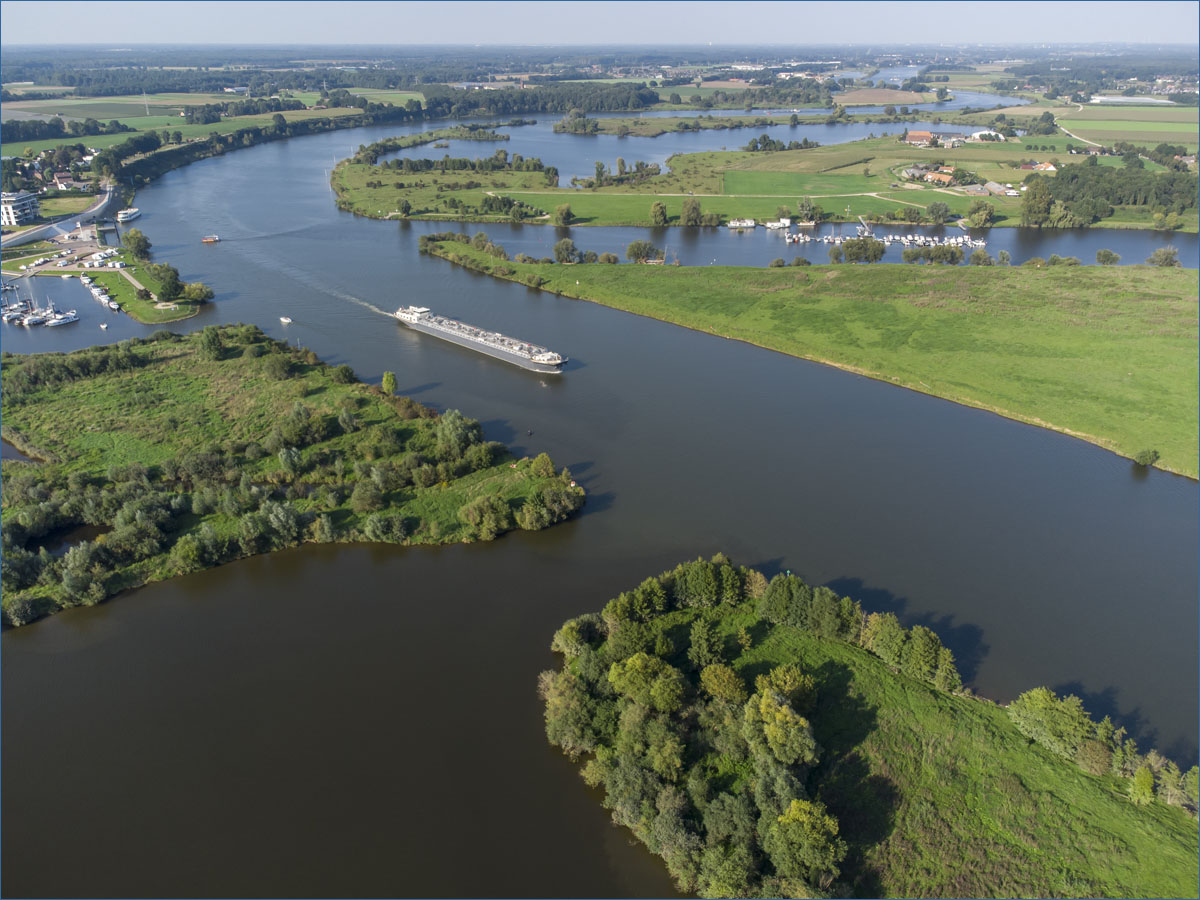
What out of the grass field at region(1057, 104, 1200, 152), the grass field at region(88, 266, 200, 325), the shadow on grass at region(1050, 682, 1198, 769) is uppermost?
the grass field at region(1057, 104, 1200, 152)

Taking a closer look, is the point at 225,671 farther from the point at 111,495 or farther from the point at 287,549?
the point at 111,495

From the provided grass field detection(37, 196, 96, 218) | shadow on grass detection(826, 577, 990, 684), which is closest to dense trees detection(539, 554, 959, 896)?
shadow on grass detection(826, 577, 990, 684)

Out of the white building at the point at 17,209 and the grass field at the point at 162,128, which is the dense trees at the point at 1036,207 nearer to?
the white building at the point at 17,209

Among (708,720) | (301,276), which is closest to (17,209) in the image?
(301,276)

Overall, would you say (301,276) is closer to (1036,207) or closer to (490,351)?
(490,351)

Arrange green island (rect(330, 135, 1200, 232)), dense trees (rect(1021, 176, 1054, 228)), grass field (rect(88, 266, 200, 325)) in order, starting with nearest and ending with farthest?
1. grass field (rect(88, 266, 200, 325))
2. dense trees (rect(1021, 176, 1054, 228))
3. green island (rect(330, 135, 1200, 232))

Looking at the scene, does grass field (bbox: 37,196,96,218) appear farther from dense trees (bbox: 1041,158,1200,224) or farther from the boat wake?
dense trees (bbox: 1041,158,1200,224)

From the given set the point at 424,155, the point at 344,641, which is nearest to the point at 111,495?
the point at 344,641

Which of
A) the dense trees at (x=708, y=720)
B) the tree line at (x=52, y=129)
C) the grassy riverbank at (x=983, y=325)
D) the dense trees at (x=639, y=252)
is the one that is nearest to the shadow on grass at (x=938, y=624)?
the dense trees at (x=708, y=720)
